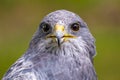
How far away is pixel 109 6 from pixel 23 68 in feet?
39.7

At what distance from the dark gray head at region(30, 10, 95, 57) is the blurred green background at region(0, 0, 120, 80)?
6695 millimetres

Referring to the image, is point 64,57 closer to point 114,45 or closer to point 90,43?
point 90,43

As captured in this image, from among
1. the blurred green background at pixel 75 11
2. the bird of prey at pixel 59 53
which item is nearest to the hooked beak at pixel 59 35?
the bird of prey at pixel 59 53

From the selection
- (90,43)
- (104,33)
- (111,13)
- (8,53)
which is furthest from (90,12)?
(90,43)

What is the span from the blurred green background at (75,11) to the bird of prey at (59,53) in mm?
6762

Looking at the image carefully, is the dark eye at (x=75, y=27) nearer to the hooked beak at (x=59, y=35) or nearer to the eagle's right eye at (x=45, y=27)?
the hooked beak at (x=59, y=35)

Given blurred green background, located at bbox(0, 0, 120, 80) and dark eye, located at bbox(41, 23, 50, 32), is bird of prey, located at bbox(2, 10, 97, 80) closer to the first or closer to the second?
dark eye, located at bbox(41, 23, 50, 32)

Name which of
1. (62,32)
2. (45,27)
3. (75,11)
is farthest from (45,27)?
(75,11)

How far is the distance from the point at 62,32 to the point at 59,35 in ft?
0.33

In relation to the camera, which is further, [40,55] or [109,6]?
[109,6]

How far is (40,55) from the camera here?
10.6 metres

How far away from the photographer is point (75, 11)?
21.6m

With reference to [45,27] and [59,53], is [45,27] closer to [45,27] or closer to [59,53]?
[45,27]

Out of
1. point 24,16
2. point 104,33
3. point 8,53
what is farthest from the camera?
point 24,16
